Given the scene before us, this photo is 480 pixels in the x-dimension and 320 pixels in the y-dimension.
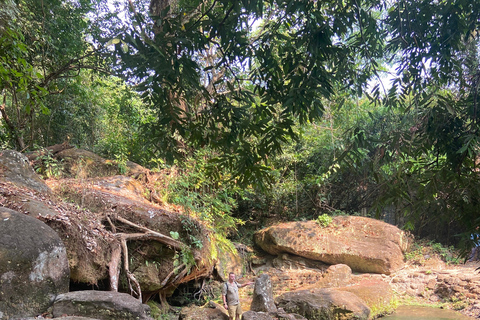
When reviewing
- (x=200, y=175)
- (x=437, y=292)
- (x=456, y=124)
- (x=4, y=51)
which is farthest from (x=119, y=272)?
(x=437, y=292)

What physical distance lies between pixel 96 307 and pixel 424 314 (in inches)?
319

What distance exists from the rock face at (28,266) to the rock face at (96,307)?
0.61 ft

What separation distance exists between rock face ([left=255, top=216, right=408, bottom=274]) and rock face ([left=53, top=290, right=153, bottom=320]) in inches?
354

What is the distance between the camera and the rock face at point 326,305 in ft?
24.8

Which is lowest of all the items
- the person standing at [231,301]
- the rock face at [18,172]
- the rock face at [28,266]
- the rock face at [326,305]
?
the rock face at [326,305]

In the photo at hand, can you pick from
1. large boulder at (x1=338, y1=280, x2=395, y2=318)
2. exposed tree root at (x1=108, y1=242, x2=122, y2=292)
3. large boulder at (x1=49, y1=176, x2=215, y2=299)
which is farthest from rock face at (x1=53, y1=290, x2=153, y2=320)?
large boulder at (x1=338, y1=280, x2=395, y2=318)

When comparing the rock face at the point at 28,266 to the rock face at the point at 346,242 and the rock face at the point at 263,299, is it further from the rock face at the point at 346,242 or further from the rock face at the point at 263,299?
the rock face at the point at 346,242

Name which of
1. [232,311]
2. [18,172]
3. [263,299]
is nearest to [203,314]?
[232,311]

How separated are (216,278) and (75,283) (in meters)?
4.83

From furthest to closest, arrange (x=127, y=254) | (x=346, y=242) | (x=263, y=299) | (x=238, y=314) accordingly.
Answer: (x=346, y=242)
(x=263, y=299)
(x=238, y=314)
(x=127, y=254)

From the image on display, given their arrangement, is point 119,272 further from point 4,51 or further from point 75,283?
point 4,51

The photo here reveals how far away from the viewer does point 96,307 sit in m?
3.70

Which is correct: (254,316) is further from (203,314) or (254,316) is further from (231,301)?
(203,314)

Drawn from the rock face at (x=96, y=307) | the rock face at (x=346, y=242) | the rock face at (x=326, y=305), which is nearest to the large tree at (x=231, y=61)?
the rock face at (x=96, y=307)
